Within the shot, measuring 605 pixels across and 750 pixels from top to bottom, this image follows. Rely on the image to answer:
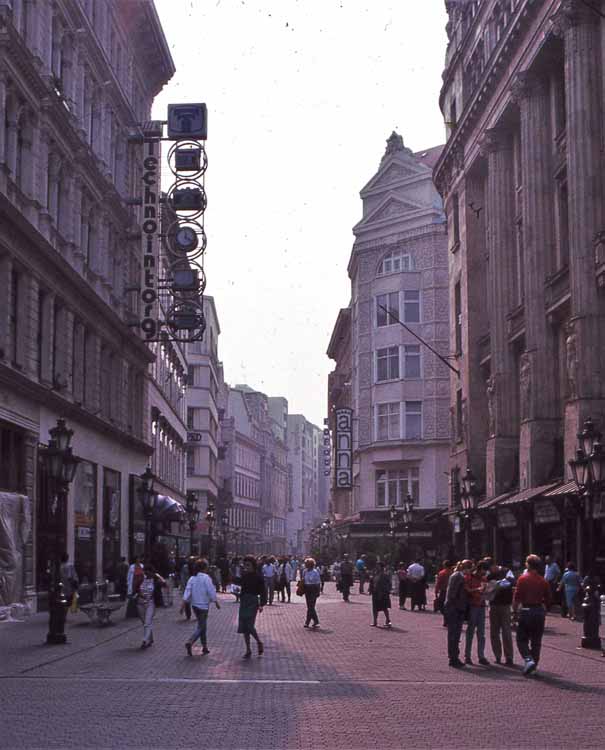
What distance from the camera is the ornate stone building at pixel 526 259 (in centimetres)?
3703

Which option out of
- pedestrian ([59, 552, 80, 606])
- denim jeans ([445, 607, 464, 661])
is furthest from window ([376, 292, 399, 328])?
denim jeans ([445, 607, 464, 661])

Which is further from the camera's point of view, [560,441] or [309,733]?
[560,441]

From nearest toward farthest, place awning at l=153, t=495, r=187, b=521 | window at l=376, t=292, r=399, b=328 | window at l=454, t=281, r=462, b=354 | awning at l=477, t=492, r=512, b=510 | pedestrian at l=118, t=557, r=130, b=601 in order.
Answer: pedestrian at l=118, t=557, r=130, b=601 → awning at l=477, t=492, r=512, b=510 → awning at l=153, t=495, r=187, b=521 → window at l=454, t=281, r=462, b=354 → window at l=376, t=292, r=399, b=328

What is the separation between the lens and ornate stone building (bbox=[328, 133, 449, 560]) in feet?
254

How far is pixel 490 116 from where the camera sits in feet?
167

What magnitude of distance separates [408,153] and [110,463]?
44910 mm

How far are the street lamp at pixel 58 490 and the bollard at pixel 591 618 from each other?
10026 mm

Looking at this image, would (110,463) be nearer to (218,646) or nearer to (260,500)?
(218,646)

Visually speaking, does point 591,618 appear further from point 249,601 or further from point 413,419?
point 413,419

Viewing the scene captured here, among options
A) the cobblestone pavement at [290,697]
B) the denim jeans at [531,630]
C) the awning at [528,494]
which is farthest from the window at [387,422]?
the denim jeans at [531,630]

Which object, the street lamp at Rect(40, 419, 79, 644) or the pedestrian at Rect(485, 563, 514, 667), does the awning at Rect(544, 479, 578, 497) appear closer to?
the pedestrian at Rect(485, 563, 514, 667)

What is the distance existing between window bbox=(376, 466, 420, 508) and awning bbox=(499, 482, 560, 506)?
3293 centimetres

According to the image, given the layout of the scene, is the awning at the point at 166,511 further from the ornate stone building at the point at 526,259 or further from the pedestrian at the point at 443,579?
the pedestrian at the point at 443,579

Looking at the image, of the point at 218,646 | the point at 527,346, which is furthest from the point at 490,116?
the point at 218,646
